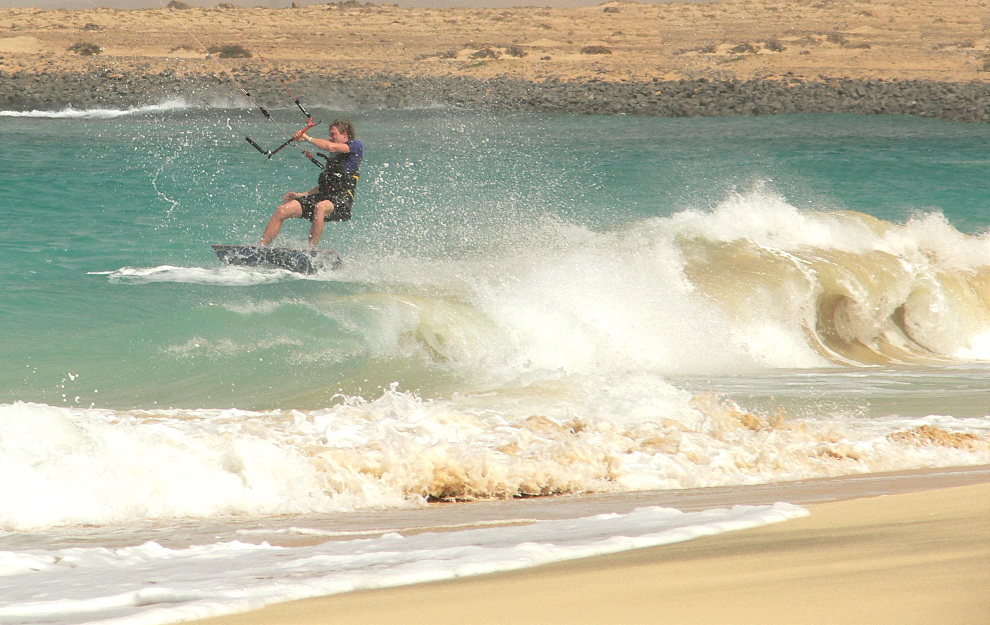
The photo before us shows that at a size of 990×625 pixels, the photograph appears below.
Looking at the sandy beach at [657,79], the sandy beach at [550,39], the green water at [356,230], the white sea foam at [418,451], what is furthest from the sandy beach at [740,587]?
the sandy beach at [550,39]

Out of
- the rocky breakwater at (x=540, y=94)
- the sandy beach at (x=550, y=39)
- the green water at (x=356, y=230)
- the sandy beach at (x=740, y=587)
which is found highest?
the sandy beach at (x=550, y=39)

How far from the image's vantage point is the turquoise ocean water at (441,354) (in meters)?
4.99

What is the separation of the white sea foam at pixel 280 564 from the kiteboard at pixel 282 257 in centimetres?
834

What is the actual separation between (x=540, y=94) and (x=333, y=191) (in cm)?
3869

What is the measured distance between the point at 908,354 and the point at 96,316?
8784mm

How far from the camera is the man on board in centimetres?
1116

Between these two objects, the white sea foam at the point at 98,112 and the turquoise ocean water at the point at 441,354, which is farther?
the white sea foam at the point at 98,112

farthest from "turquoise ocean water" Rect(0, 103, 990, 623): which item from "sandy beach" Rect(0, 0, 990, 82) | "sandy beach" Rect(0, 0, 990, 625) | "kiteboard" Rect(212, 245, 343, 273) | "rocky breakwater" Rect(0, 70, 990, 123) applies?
"sandy beach" Rect(0, 0, 990, 82)

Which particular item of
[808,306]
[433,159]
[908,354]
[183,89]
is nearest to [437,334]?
[808,306]

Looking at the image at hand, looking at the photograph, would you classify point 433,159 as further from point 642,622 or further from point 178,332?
point 642,622

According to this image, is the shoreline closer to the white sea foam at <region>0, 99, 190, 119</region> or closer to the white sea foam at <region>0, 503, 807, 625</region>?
the white sea foam at <region>0, 99, 190, 119</region>

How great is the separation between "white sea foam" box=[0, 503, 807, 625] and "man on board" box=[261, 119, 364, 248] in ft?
26.1

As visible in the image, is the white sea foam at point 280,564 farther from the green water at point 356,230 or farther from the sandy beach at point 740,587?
the green water at point 356,230

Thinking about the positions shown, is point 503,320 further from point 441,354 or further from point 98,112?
point 98,112
